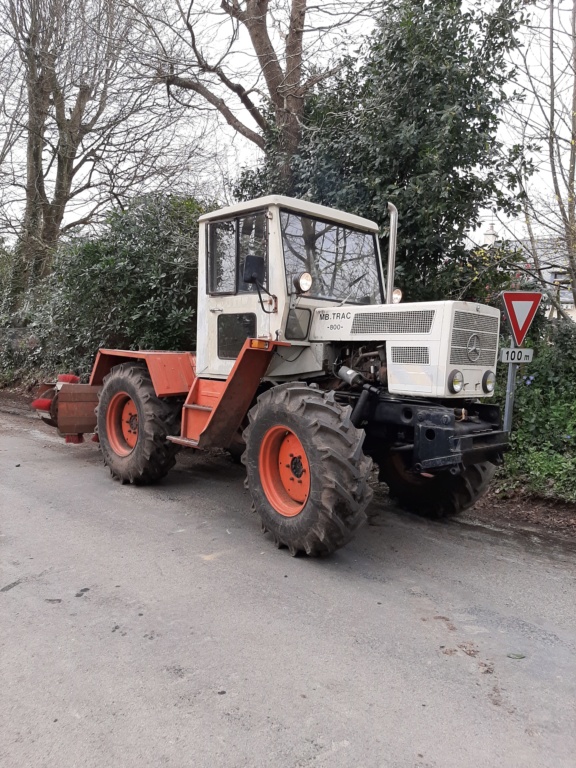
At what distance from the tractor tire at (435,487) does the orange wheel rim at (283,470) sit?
1058 mm

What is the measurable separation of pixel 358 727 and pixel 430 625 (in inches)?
41.7

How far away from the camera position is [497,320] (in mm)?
4789

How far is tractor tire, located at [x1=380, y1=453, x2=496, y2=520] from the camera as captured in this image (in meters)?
5.17

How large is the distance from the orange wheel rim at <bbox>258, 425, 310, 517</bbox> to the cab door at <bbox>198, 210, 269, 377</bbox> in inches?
37.1

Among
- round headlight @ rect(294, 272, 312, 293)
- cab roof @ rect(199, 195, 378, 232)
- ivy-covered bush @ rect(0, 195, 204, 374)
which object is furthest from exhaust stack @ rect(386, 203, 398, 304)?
ivy-covered bush @ rect(0, 195, 204, 374)

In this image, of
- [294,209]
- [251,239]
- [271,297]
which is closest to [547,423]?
[271,297]

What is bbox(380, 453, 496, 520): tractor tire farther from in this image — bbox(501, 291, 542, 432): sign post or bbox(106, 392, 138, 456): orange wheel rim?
bbox(106, 392, 138, 456): orange wheel rim

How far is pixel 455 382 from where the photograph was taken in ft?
14.1

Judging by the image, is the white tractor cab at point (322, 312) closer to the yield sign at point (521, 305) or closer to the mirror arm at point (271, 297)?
the mirror arm at point (271, 297)

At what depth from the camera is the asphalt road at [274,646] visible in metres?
2.44

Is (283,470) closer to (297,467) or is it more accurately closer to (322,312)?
(297,467)

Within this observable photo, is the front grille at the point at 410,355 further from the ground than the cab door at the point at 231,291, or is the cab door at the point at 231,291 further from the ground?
the cab door at the point at 231,291

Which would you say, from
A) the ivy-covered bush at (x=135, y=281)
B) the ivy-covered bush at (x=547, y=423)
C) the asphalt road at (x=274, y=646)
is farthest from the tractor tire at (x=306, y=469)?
the ivy-covered bush at (x=135, y=281)

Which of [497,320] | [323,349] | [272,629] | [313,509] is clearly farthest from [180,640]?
→ [497,320]
